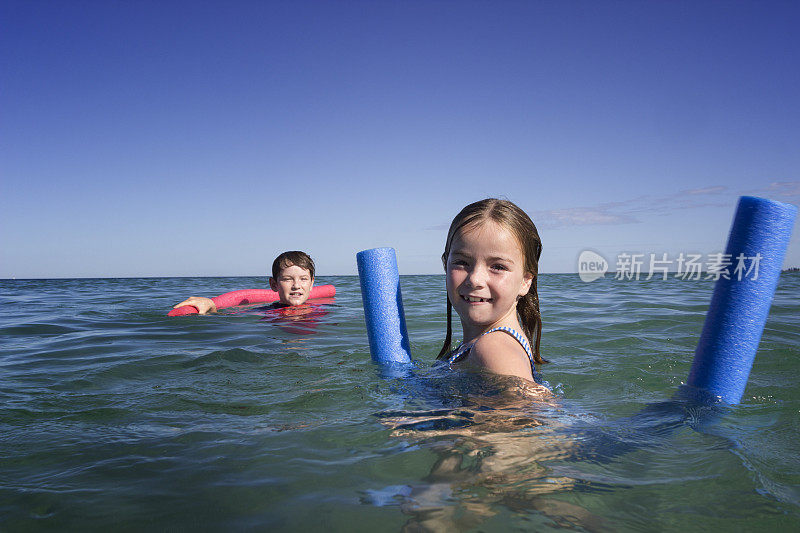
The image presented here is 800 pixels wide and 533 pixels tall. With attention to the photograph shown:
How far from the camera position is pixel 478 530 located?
1653 mm

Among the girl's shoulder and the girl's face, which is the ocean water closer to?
the girl's shoulder

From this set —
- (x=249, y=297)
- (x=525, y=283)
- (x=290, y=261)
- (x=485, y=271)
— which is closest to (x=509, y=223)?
(x=485, y=271)

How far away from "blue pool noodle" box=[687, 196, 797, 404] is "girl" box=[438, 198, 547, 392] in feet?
3.25

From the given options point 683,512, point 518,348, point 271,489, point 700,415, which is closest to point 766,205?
point 700,415

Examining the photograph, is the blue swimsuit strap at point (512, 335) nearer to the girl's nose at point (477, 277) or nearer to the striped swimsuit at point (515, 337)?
the striped swimsuit at point (515, 337)

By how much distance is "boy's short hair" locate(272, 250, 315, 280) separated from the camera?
8336 mm

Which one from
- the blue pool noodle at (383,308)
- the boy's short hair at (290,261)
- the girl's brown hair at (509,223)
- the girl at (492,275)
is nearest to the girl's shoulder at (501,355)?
the girl at (492,275)

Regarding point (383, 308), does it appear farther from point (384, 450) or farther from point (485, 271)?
point (384, 450)

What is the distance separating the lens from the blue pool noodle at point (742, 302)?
2680 millimetres

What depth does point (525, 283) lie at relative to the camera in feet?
10.8

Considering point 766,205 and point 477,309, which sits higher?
point 766,205

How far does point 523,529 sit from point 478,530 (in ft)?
0.49

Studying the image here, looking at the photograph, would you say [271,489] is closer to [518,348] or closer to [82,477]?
[82,477]

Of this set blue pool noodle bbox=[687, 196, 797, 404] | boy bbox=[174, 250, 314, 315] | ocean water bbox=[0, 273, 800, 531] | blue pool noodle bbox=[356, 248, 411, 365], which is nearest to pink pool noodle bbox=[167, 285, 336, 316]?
boy bbox=[174, 250, 314, 315]
